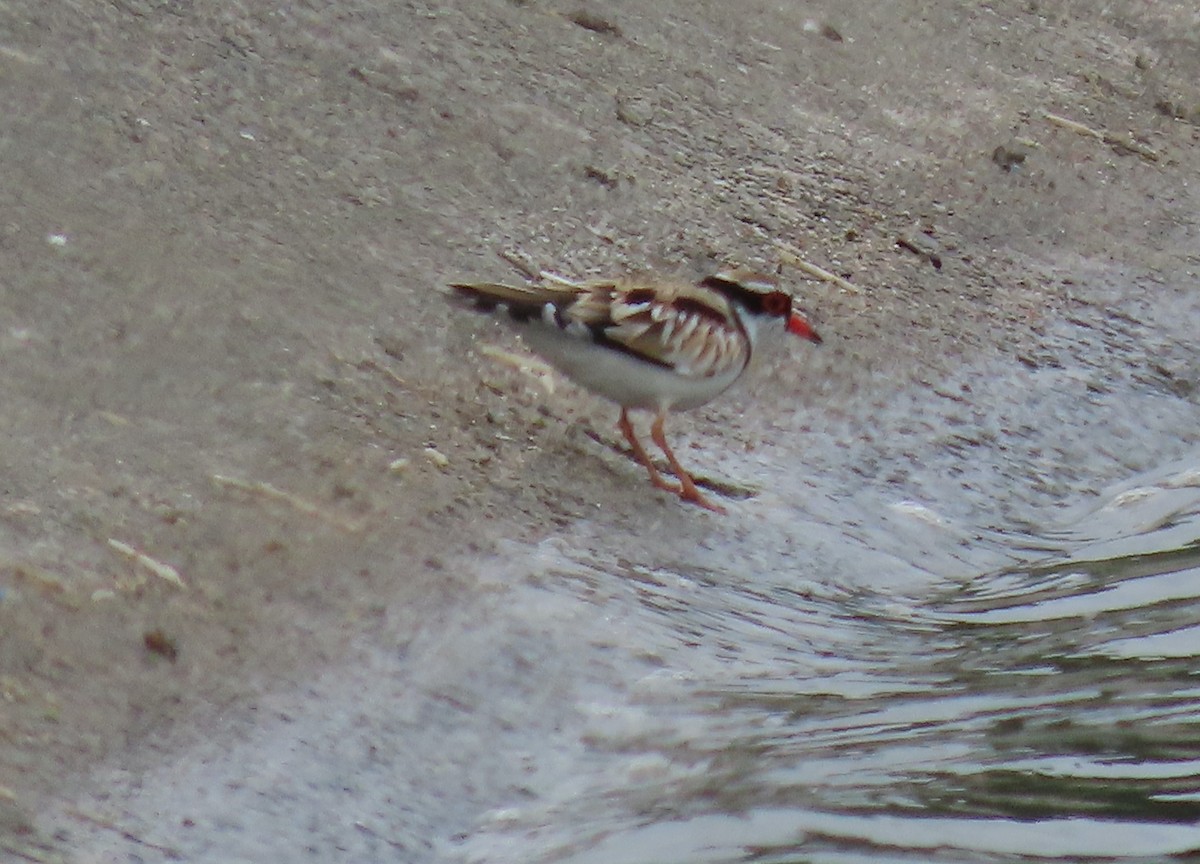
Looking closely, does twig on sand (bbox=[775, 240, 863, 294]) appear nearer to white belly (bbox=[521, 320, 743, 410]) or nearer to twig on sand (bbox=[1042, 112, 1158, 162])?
white belly (bbox=[521, 320, 743, 410])

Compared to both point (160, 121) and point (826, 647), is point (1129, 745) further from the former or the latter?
point (160, 121)

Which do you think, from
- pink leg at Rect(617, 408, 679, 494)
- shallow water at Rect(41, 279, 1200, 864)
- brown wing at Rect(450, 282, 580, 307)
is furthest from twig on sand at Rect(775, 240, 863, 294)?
brown wing at Rect(450, 282, 580, 307)

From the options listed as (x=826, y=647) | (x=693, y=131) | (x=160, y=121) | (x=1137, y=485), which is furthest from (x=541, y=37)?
(x=826, y=647)

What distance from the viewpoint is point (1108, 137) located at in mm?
9328

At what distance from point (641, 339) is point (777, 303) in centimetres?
69

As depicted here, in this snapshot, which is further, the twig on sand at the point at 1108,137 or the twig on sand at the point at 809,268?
the twig on sand at the point at 1108,137

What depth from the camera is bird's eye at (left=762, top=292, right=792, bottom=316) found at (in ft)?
23.0

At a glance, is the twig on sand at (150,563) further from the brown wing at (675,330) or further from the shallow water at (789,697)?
the brown wing at (675,330)

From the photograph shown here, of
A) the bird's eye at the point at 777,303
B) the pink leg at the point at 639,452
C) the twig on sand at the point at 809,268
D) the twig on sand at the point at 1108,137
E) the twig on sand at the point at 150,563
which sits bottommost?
the twig on sand at the point at 150,563

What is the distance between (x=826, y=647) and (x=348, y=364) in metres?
1.98

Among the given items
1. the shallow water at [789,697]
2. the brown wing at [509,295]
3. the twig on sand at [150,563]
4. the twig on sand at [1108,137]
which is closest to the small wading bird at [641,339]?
the brown wing at [509,295]

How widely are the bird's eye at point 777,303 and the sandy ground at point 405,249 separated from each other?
14.5 inches

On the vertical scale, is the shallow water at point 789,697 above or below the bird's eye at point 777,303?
below

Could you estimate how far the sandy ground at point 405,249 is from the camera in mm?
5426
